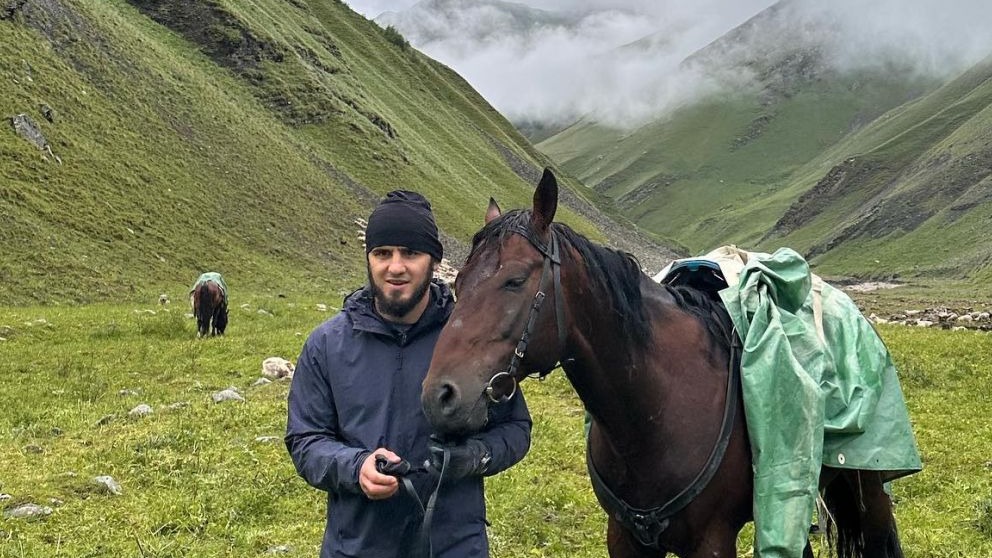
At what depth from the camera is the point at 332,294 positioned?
2739 centimetres

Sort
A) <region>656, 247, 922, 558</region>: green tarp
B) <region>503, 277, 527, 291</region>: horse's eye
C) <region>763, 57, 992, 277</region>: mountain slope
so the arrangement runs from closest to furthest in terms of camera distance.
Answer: <region>503, 277, 527, 291</region>: horse's eye, <region>656, 247, 922, 558</region>: green tarp, <region>763, 57, 992, 277</region>: mountain slope

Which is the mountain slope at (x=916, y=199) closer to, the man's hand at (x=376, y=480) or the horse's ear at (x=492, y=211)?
the horse's ear at (x=492, y=211)

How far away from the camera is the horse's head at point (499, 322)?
2.97 metres

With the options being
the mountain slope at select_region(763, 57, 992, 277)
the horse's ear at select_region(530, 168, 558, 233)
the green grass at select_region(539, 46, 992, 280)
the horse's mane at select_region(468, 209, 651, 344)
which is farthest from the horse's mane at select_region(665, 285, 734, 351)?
the green grass at select_region(539, 46, 992, 280)

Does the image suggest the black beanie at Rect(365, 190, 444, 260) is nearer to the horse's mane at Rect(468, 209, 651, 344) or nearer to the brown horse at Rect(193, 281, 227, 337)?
the horse's mane at Rect(468, 209, 651, 344)

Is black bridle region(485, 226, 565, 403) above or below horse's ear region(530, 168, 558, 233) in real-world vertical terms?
below

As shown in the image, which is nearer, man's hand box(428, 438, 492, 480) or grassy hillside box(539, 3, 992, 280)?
man's hand box(428, 438, 492, 480)

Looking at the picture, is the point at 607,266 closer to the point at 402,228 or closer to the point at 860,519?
the point at 402,228

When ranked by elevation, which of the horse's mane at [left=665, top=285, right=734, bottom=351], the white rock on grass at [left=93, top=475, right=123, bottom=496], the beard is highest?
the horse's mane at [left=665, top=285, right=734, bottom=351]

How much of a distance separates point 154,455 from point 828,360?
713cm

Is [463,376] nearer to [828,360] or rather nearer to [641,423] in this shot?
[641,423]

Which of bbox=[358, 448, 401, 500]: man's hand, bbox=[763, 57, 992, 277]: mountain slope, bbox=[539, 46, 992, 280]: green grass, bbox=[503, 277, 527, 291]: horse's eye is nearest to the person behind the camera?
bbox=[358, 448, 401, 500]: man's hand

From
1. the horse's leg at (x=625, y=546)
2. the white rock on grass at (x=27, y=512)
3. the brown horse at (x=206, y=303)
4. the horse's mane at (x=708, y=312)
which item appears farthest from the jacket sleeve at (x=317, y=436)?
the brown horse at (x=206, y=303)

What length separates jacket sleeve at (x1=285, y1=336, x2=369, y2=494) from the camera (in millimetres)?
3219
